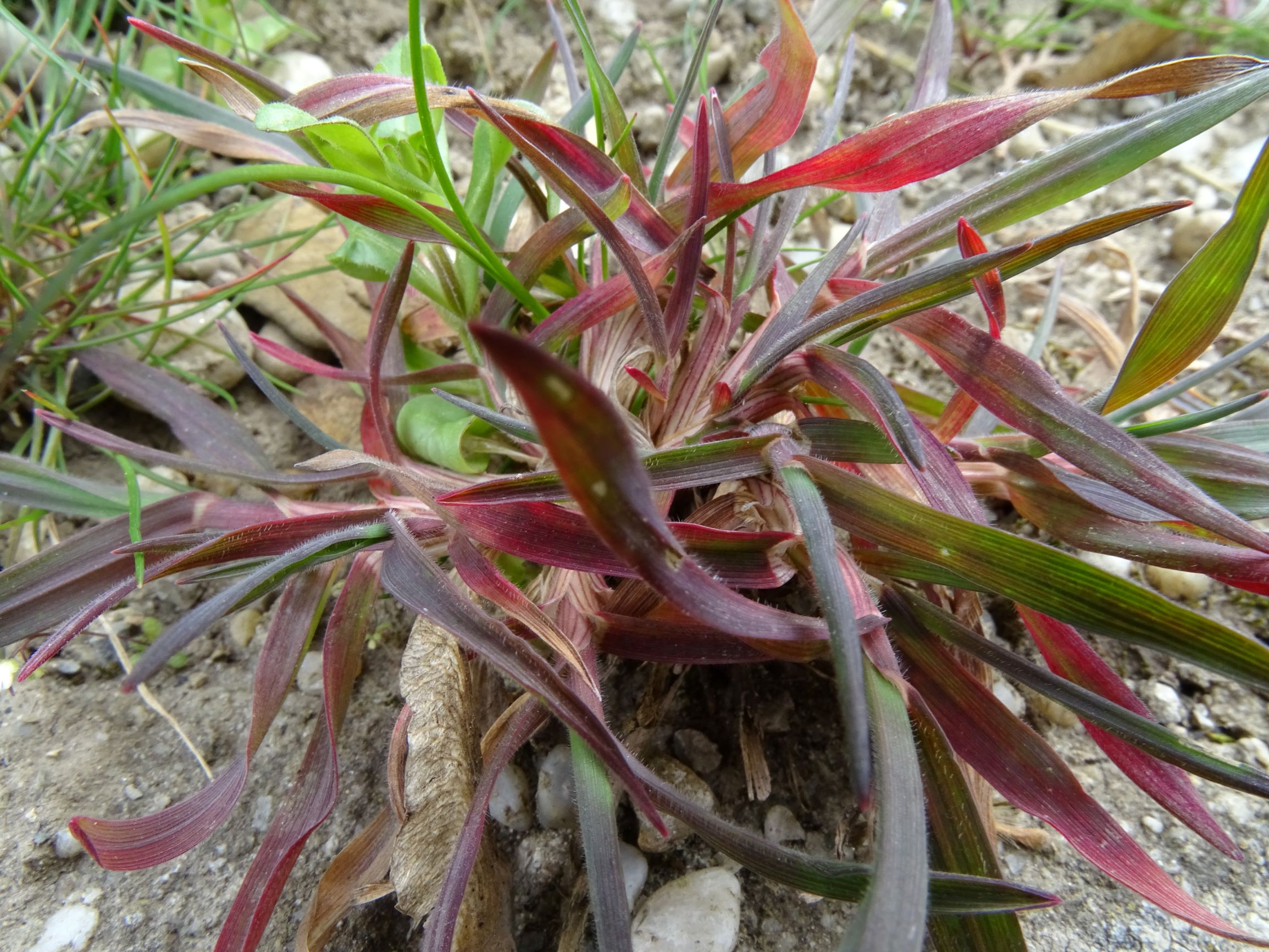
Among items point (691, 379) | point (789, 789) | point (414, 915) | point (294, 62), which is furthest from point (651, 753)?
point (294, 62)

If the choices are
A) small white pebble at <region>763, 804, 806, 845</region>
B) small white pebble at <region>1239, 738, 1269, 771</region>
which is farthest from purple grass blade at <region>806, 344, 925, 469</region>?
small white pebble at <region>1239, 738, 1269, 771</region>

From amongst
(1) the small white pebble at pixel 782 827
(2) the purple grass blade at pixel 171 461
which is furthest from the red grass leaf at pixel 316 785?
(1) the small white pebble at pixel 782 827

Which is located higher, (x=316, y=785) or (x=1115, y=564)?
(x=316, y=785)

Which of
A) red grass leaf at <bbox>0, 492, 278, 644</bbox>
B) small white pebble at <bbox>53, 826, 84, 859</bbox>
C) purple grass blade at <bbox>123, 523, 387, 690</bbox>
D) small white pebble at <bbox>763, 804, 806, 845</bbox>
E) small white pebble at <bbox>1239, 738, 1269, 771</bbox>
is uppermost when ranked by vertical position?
red grass leaf at <bbox>0, 492, 278, 644</bbox>

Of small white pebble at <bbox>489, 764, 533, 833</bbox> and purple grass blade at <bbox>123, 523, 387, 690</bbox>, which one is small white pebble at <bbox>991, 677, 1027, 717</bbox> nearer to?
small white pebble at <bbox>489, 764, 533, 833</bbox>

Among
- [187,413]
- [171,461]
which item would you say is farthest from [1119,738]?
[187,413]

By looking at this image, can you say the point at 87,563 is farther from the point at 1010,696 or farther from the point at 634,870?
the point at 1010,696

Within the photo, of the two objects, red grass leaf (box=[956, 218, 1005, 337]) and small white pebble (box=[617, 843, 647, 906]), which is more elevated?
red grass leaf (box=[956, 218, 1005, 337])
